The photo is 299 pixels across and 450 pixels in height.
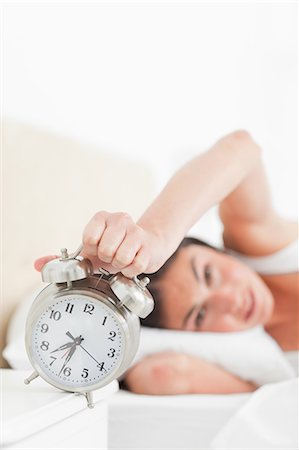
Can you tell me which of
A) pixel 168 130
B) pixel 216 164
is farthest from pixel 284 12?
pixel 216 164

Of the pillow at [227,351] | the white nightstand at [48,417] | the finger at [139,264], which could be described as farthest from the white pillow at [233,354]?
the finger at [139,264]

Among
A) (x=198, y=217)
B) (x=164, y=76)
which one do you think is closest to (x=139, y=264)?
(x=198, y=217)

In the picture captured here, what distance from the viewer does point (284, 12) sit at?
2527 mm

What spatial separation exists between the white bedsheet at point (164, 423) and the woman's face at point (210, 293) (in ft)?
1.07

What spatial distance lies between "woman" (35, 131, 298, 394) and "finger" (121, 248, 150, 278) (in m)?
0.14

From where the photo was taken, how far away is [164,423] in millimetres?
1359

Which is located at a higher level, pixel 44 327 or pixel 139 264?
pixel 139 264

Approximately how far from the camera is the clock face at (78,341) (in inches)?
37.9

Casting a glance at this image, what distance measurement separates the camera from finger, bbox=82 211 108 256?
0.91 metres

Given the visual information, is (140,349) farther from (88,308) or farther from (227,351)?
(88,308)

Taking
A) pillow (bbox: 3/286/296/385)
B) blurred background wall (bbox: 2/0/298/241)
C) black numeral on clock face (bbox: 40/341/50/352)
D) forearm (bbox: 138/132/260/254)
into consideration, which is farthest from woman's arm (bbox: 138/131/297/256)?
blurred background wall (bbox: 2/0/298/241)

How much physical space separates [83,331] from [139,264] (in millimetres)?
136

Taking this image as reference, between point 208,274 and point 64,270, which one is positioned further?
point 208,274

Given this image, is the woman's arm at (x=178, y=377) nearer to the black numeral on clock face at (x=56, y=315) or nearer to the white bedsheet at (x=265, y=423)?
the white bedsheet at (x=265, y=423)
